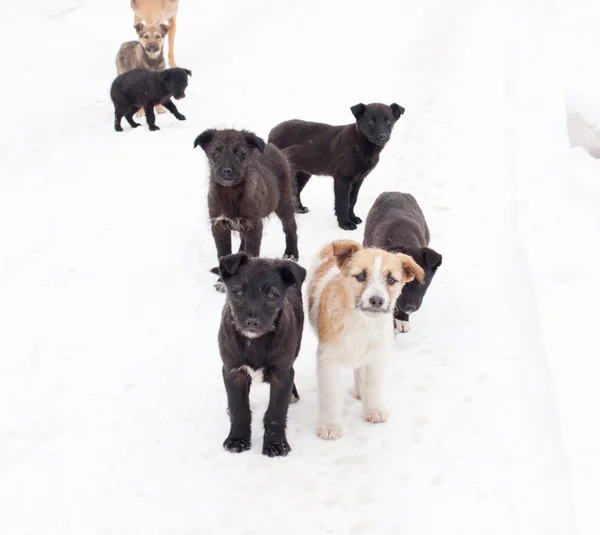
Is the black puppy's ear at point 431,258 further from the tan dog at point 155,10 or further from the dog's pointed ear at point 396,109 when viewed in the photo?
the tan dog at point 155,10

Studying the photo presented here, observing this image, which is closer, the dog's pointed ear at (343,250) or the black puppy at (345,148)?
the dog's pointed ear at (343,250)

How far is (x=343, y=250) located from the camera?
5.09 m

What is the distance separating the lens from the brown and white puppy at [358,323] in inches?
195

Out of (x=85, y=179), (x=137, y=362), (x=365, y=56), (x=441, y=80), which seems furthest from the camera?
(x=365, y=56)

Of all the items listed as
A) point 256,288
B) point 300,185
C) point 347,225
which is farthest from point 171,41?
point 256,288

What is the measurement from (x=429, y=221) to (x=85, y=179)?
4233mm

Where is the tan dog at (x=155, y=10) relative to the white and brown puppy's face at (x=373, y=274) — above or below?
above

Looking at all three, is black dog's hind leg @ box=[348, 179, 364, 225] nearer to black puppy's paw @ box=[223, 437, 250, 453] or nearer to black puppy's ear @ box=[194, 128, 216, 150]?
black puppy's ear @ box=[194, 128, 216, 150]

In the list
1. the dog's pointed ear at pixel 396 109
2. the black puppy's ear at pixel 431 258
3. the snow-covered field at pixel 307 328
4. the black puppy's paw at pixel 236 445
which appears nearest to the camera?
the snow-covered field at pixel 307 328

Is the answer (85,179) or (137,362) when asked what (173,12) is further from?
(137,362)

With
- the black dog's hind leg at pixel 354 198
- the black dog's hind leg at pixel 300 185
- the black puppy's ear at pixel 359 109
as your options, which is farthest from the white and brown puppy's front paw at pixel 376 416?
the black puppy's ear at pixel 359 109

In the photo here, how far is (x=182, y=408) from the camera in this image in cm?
543

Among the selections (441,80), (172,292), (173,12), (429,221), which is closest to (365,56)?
(441,80)

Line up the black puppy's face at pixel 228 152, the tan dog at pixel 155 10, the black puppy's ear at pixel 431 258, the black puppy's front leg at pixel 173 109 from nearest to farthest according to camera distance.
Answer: the black puppy's ear at pixel 431 258
the black puppy's face at pixel 228 152
the black puppy's front leg at pixel 173 109
the tan dog at pixel 155 10
